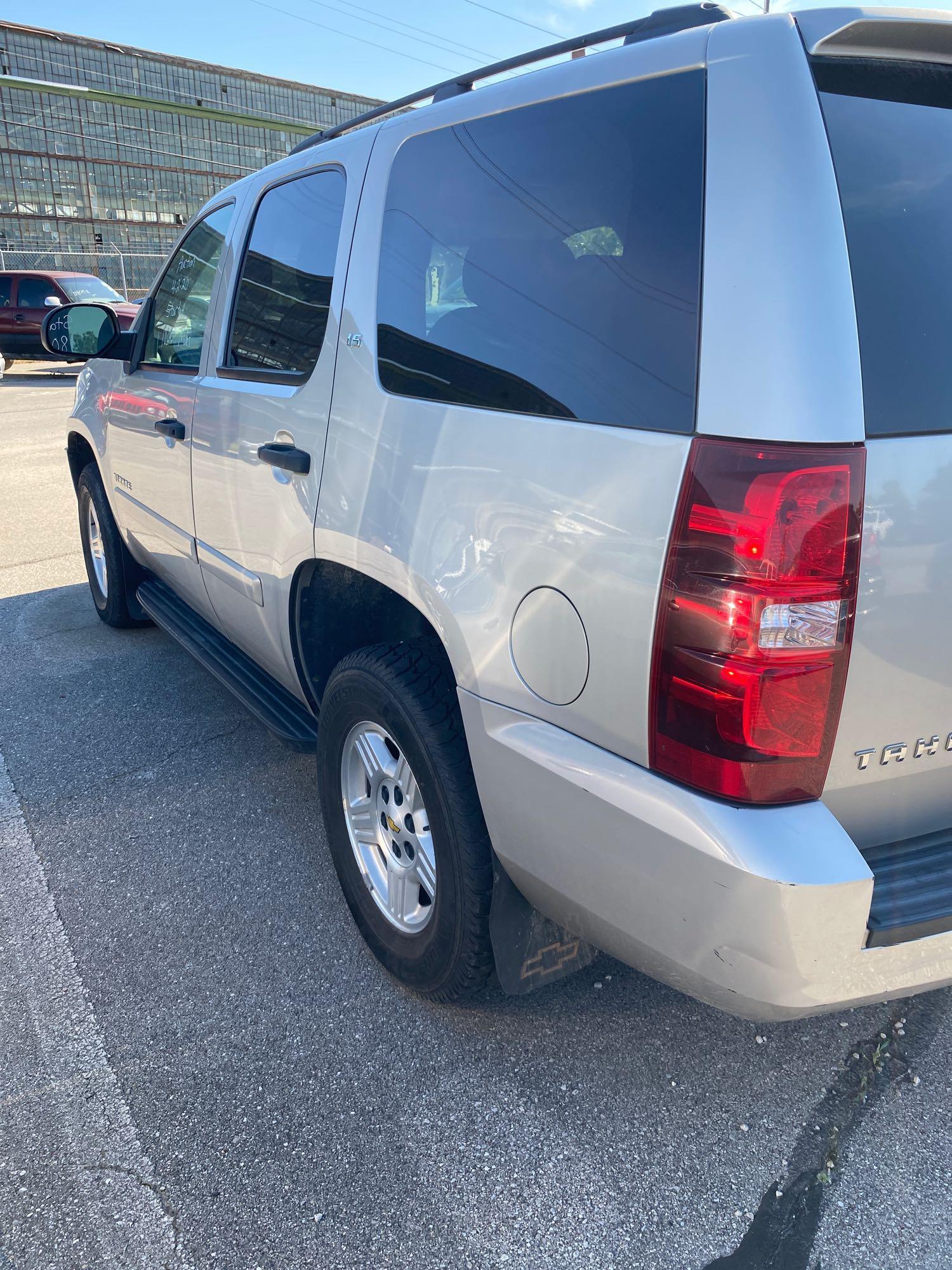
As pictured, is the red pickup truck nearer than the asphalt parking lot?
No

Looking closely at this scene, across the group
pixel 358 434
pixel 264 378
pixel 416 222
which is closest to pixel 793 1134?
pixel 358 434

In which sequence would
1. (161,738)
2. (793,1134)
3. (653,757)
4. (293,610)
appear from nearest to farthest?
(653,757) → (793,1134) → (293,610) → (161,738)

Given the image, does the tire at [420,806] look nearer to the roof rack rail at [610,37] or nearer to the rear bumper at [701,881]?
the rear bumper at [701,881]

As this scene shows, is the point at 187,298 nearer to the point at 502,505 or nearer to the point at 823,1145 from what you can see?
the point at 502,505

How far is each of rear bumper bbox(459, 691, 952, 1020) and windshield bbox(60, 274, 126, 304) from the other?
17.6 metres

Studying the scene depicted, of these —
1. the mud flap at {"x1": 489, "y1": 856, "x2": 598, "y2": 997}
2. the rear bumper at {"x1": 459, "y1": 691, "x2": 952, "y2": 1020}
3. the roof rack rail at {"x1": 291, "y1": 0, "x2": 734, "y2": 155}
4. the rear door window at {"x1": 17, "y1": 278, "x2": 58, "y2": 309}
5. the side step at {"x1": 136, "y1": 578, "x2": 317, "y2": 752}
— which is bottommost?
the mud flap at {"x1": 489, "y1": 856, "x2": 598, "y2": 997}

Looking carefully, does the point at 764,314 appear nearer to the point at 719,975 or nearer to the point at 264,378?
Answer: the point at 719,975

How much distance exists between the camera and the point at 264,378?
9.40 ft

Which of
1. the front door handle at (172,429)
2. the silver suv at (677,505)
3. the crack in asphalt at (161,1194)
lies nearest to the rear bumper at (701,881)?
the silver suv at (677,505)

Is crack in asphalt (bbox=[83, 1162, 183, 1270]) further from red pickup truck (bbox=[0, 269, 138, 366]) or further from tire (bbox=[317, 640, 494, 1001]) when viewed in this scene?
red pickup truck (bbox=[0, 269, 138, 366])

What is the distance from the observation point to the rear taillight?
145cm

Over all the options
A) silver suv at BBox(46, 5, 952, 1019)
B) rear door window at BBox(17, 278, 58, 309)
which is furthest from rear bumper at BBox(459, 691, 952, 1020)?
rear door window at BBox(17, 278, 58, 309)

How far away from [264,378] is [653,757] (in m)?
1.84

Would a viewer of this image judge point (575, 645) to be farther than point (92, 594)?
No
